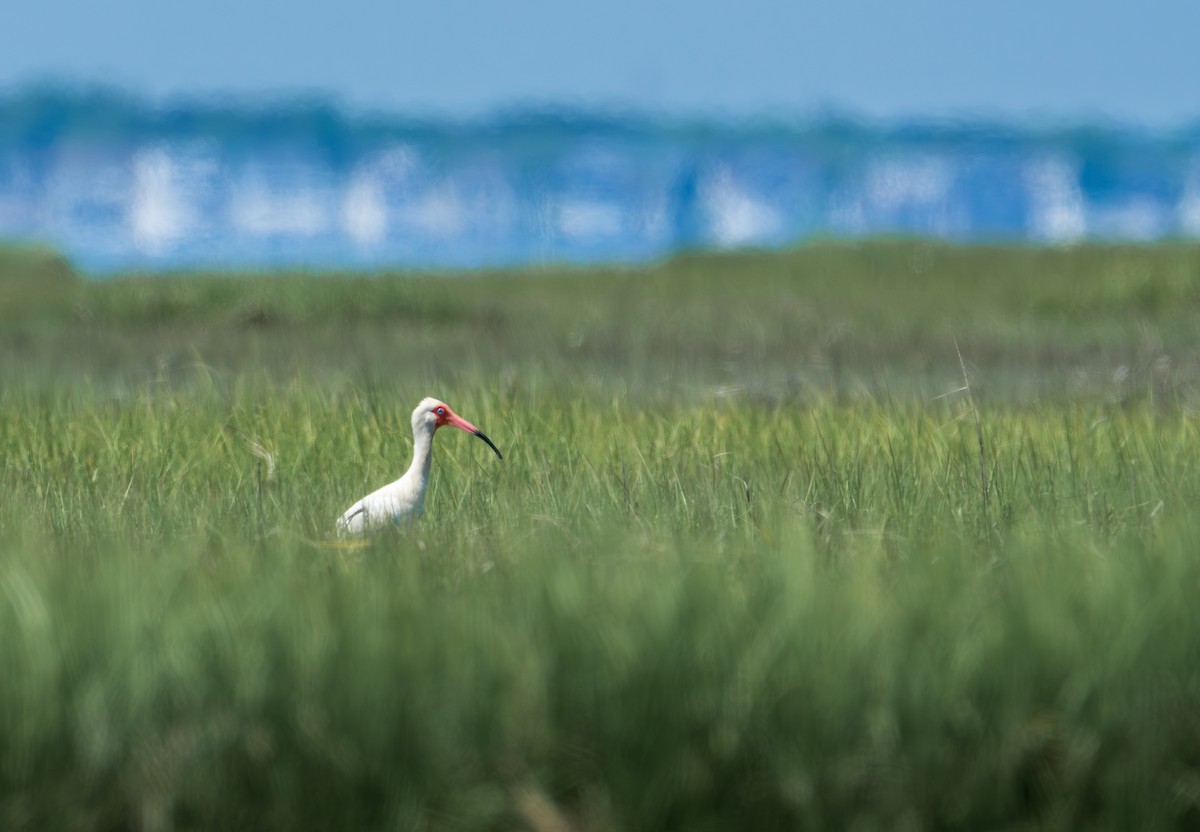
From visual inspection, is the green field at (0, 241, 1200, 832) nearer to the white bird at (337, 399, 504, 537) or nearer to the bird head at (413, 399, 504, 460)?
the white bird at (337, 399, 504, 537)

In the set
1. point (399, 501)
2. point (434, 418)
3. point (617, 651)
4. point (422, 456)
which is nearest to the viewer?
point (617, 651)

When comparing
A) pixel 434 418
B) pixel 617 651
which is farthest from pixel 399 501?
pixel 617 651

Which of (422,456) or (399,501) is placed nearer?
(399,501)

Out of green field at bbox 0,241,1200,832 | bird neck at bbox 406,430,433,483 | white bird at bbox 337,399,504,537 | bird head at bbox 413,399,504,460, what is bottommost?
green field at bbox 0,241,1200,832

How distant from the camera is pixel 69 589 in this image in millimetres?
3105

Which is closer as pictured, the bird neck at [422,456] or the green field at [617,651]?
the green field at [617,651]

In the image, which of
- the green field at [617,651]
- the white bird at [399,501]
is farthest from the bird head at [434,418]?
the green field at [617,651]

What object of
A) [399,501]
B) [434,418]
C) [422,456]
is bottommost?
[399,501]

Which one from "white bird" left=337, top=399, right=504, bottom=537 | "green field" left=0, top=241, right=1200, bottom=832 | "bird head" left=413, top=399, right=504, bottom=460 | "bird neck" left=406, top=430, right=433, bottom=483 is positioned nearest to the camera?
"green field" left=0, top=241, right=1200, bottom=832

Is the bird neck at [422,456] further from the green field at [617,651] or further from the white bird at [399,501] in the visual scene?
the green field at [617,651]

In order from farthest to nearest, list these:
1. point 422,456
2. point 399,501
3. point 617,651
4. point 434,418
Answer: point 434,418, point 422,456, point 399,501, point 617,651

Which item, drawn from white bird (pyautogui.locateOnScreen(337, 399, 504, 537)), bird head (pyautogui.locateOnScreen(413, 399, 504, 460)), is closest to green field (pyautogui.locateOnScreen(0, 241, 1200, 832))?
white bird (pyautogui.locateOnScreen(337, 399, 504, 537))

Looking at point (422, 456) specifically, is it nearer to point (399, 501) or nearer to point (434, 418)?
point (399, 501)

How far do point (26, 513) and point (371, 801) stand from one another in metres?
2.23
